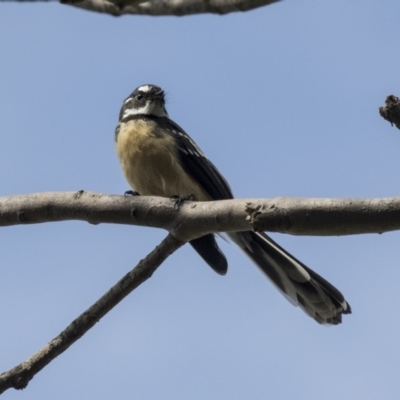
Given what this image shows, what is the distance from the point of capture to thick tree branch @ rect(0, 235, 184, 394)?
476cm

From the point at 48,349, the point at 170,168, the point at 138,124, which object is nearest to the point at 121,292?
the point at 48,349

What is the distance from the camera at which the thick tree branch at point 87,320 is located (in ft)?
15.6

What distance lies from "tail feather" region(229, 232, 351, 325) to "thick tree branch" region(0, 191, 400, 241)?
4.91 ft

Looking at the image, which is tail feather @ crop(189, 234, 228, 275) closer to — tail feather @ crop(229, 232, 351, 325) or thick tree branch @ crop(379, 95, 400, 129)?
tail feather @ crop(229, 232, 351, 325)

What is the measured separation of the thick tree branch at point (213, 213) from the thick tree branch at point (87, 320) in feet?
0.86

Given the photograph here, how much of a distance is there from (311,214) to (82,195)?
4.74ft

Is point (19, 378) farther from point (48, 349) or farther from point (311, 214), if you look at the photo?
point (311, 214)

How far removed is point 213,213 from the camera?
14.5ft

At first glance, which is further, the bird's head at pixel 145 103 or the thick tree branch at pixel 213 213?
the bird's head at pixel 145 103

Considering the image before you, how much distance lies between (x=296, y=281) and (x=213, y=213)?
187 cm

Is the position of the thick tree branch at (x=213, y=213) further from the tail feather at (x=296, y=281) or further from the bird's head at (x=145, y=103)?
the bird's head at (x=145, y=103)

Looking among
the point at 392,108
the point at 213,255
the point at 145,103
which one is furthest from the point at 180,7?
the point at 145,103

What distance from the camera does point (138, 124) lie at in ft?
26.3

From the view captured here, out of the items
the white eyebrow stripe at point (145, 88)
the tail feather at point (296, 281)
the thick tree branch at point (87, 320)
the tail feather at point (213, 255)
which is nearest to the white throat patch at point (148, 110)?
the white eyebrow stripe at point (145, 88)
